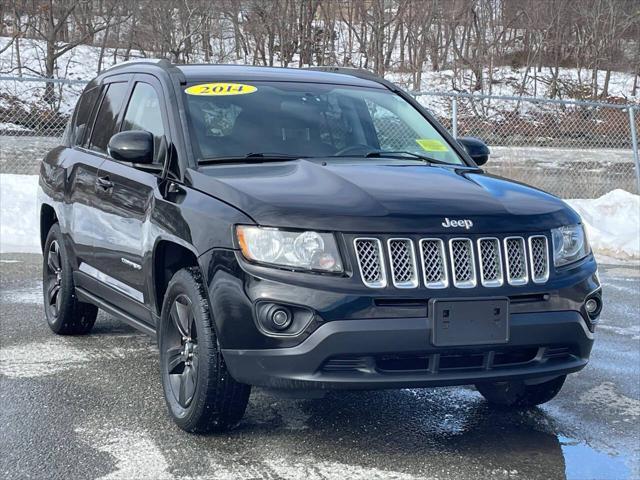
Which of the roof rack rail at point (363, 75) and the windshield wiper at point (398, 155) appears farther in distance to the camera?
the roof rack rail at point (363, 75)

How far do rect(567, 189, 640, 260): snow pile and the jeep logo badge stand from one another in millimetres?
8563

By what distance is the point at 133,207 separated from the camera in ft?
17.0

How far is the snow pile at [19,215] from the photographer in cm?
1210

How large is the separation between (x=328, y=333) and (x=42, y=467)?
4.50 ft

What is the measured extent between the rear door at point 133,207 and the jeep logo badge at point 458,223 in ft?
5.01

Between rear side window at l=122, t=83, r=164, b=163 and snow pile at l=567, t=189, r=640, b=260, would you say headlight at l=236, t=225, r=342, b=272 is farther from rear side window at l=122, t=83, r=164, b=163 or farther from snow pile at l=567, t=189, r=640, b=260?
snow pile at l=567, t=189, r=640, b=260

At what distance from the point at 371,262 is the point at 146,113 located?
2.10m

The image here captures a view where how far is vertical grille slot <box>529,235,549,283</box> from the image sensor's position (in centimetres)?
426

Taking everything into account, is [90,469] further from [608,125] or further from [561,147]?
[608,125]

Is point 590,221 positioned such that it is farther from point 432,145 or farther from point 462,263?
point 462,263

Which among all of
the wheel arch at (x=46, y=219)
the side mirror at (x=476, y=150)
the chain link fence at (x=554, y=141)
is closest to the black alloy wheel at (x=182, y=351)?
the side mirror at (x=476, y=150)

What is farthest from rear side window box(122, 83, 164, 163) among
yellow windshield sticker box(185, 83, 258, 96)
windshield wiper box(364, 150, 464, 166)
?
windshield wiper box(364, 150, 464, 166)

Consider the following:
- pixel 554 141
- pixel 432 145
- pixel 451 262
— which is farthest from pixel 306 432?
pixel 554 141

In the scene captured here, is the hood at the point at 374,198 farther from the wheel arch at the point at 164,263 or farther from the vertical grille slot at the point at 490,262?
the wheel arch at the point at 164,263
